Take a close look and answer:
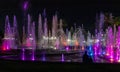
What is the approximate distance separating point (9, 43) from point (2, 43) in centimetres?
516

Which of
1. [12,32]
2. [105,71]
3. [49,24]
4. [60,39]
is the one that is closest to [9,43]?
[12,32]

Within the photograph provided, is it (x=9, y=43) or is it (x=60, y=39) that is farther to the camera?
(x=60, y=39)

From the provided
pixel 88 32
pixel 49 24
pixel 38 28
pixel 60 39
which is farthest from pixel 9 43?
pixel 88 32

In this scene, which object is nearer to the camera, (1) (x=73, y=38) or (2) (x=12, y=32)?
(2) (x=12, y=32)

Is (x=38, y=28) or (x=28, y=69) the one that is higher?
(x=38, y=28)

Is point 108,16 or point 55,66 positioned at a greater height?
point 108,16

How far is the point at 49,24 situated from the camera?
6656cm

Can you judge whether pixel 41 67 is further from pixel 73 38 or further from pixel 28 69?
pixel 73 38

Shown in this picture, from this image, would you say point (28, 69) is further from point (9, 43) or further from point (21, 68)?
point (9, 43)

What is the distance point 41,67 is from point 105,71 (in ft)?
8.87

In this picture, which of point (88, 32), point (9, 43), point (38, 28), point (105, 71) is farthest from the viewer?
point (88, 32)

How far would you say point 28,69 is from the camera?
13.8m

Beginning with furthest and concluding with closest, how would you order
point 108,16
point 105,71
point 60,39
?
point 108,16 → point 60,39 → point 105,71

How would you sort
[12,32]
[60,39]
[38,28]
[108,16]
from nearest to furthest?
[12,32]
[38,28]
[60,39]
[108,16]
